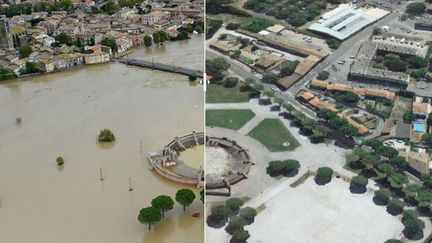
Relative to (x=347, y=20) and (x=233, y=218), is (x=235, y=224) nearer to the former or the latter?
(x=233, y=218)

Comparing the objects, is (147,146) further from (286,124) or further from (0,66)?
(0,66)

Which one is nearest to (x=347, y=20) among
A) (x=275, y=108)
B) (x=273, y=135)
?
(x=275, y=108)

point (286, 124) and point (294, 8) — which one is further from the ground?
point (294, 8)

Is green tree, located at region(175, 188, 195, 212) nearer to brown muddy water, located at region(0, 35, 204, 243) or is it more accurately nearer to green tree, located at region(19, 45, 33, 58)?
brown muddy water, located at region(0, 35, 204, 243)

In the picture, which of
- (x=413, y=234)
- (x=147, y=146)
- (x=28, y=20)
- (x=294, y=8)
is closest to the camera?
(x=413, y=234)

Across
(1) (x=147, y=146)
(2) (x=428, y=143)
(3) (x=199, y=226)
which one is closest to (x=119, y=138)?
(1) (x=147, y=146)

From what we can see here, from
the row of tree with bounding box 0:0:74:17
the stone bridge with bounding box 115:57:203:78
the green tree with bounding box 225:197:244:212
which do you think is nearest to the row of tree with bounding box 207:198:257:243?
the green tree with bounding box 225:197:244:212
